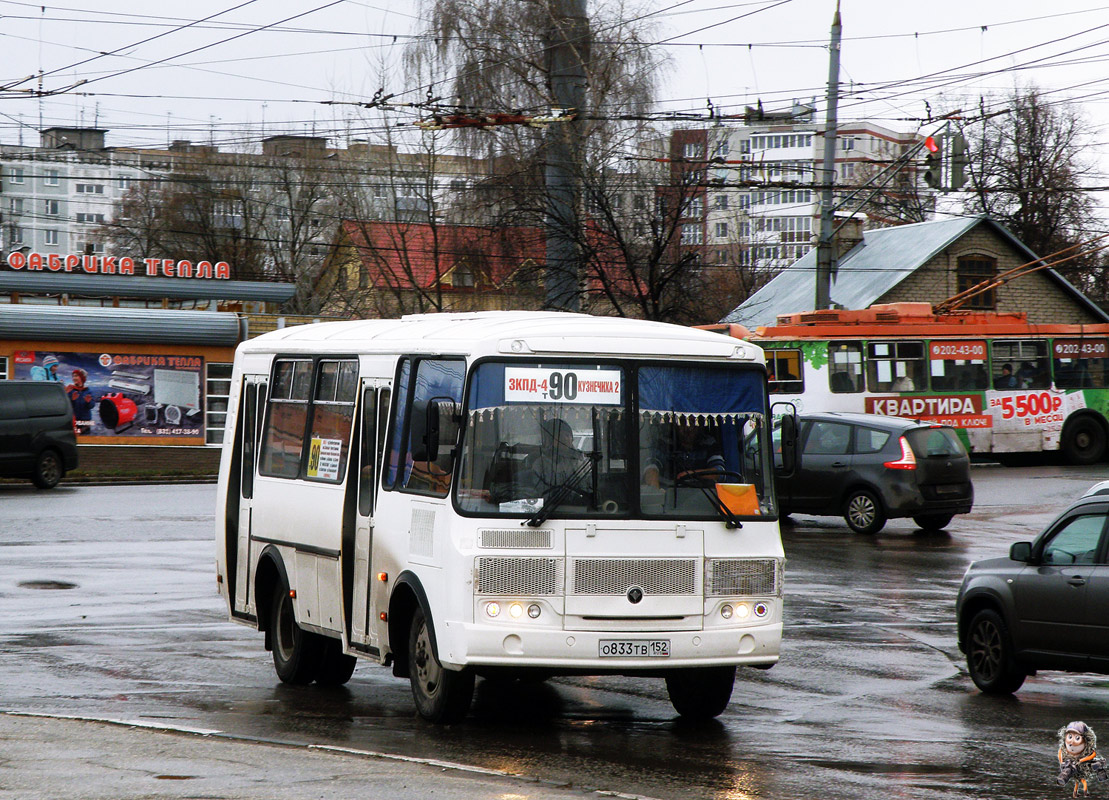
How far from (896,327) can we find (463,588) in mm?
26659

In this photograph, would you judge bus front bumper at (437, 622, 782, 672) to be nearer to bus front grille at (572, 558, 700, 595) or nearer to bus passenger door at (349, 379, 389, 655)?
bus front grille at (572, 558, 700, 595)

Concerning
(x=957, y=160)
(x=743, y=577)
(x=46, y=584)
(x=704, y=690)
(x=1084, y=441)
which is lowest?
(x=46, y=584)

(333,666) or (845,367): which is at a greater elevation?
(845,367)

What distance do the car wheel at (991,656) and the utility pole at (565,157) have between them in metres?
25.6

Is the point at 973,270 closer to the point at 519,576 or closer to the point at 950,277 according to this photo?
the point at 950,277

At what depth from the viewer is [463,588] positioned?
27.5 ft

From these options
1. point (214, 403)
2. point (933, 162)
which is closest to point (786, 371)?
point (933, 162)

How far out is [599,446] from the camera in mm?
8703

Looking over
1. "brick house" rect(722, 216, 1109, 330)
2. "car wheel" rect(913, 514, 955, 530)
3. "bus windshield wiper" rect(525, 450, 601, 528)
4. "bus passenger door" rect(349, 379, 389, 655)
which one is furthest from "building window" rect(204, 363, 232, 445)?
"bus windshield wiper" rect(525, 450, 601, 528)

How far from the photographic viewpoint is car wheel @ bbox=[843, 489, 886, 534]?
2156cm

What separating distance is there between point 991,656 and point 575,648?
3.91 m

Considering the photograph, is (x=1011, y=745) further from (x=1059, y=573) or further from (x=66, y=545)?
(x=66, y=545)

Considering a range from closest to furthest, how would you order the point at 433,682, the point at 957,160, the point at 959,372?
the point at 433,682, the point at 957,160, the point at 959,372

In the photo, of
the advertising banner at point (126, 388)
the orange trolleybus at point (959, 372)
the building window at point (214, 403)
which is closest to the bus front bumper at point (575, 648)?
the orange trolleybus at point (959, 372)
